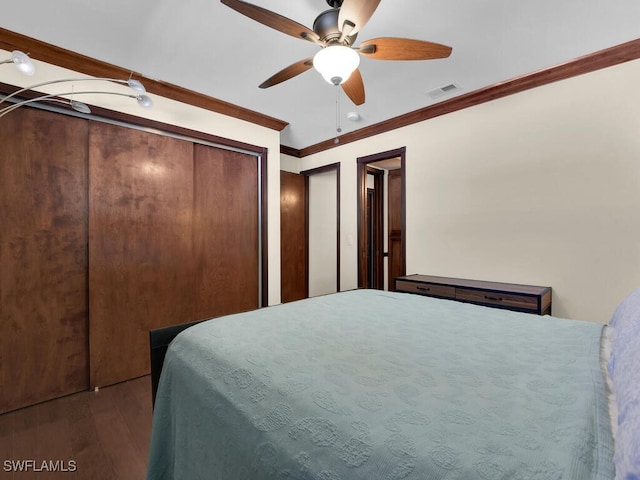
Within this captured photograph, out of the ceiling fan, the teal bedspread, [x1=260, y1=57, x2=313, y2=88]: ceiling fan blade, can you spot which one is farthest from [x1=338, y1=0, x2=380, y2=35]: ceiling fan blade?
the teal bedspread

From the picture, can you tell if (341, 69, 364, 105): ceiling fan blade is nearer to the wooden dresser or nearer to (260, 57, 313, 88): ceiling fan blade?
(260, 57, 313, 88): ceiling fan blade

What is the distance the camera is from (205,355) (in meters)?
1.07

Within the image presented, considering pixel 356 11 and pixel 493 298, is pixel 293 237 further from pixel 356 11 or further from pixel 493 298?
pixel 356 11

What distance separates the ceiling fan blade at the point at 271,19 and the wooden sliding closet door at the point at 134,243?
1.76m

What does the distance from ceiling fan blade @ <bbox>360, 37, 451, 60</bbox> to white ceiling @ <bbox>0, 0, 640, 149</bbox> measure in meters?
0.33

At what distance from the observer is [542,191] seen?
241 centimetres

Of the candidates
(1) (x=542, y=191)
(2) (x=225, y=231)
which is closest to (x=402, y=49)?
(1) (x=542, y=191)

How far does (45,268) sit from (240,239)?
1.63 meters

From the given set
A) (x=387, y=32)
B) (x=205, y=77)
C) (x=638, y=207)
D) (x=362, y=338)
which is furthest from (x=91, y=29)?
(x=638, y=207)

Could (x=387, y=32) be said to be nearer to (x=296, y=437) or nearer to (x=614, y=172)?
(x=614, y=172)

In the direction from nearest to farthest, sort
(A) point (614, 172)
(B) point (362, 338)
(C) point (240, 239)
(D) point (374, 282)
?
1. (B) point (362, 338)
2. (A) point (614, 172)
3. (C) point (240, 239)
4. (D) point (374, 282)

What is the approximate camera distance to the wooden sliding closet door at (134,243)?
2.38 metres

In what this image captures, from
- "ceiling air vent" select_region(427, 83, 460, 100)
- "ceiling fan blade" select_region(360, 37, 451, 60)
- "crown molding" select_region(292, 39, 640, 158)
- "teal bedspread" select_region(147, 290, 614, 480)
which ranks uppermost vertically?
"ceiling air vent" select_region(427, 83, 460, 100)

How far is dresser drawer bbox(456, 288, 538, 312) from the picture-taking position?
84.8 inches
